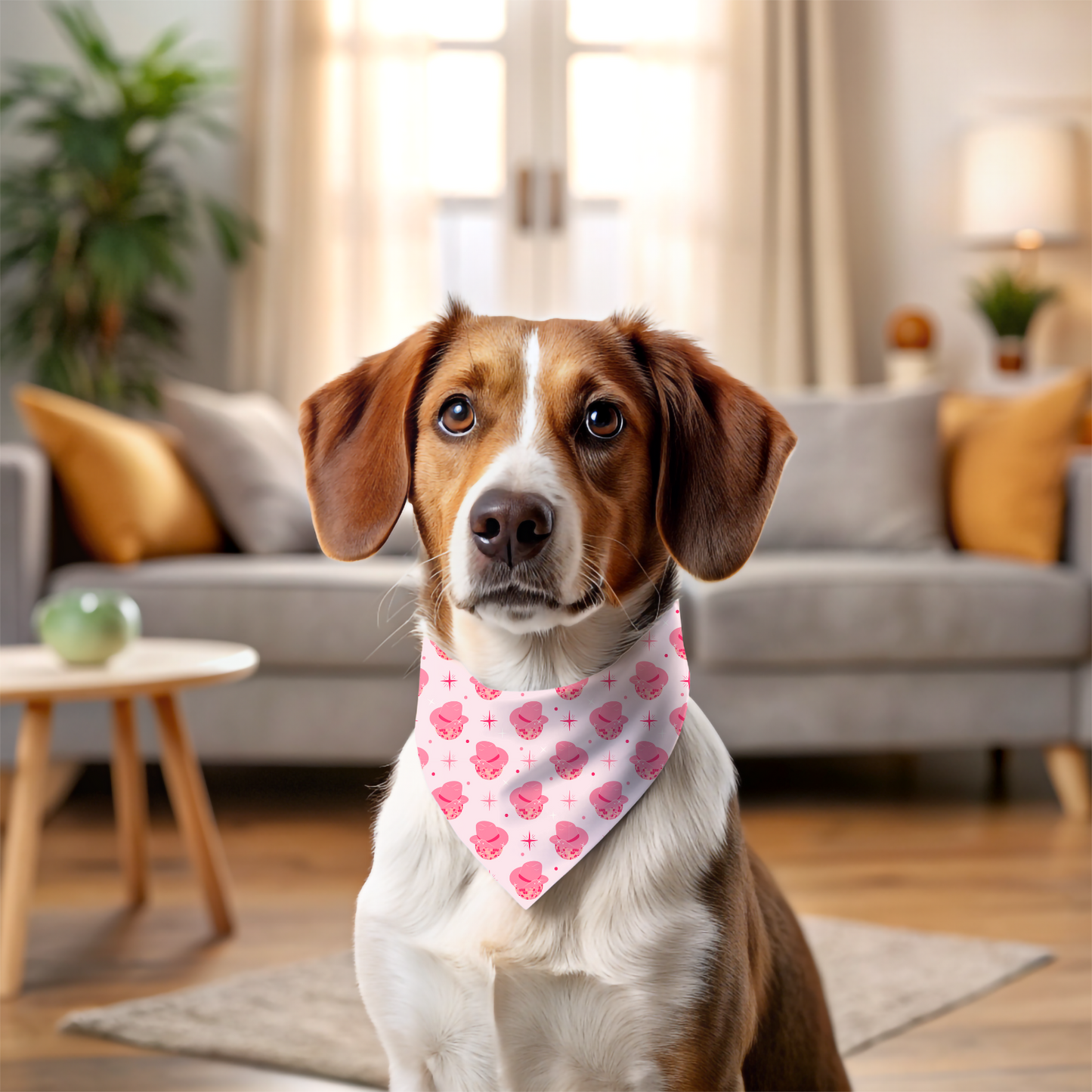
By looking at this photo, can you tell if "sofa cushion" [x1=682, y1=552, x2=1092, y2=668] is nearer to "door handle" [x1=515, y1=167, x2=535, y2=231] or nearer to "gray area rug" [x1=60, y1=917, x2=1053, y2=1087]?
"gray area rug" [x1=60, y1=917, x2=1053, y2=1087]

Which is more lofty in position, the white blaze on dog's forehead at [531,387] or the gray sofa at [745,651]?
the white blaze on dog's forehead at [531,387]

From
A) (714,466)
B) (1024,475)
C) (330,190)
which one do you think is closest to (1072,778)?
(1024,475)

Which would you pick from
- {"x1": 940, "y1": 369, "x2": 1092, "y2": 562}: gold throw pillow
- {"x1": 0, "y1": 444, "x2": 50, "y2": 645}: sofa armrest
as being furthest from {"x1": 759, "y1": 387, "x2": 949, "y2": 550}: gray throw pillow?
{"x1": 0, "y1": 444, "x2": 50, "y2": 645}: sofa armrest

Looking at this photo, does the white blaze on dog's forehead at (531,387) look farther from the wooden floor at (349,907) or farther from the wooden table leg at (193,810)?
the wooden table leg at (193,810)

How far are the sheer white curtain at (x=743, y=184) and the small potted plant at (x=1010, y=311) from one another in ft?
1.70

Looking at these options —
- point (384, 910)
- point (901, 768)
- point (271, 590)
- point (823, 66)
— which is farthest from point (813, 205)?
point (384, 910)

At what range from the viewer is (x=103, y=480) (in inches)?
119

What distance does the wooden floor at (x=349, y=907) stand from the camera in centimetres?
179

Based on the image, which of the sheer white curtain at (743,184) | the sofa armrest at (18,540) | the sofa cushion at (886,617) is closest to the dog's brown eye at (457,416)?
the sofa cushion at (886,617)

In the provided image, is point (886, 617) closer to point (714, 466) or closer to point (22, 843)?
point (22, 843)

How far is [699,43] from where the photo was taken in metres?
4.85

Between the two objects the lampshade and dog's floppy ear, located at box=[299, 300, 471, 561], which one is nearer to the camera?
dog's floppy ear, located at box=[299, 300, 471, 561]

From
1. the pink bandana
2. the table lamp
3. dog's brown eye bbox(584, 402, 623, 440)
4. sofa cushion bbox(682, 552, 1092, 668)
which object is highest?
the table lamp

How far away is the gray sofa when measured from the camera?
2.88 metres
